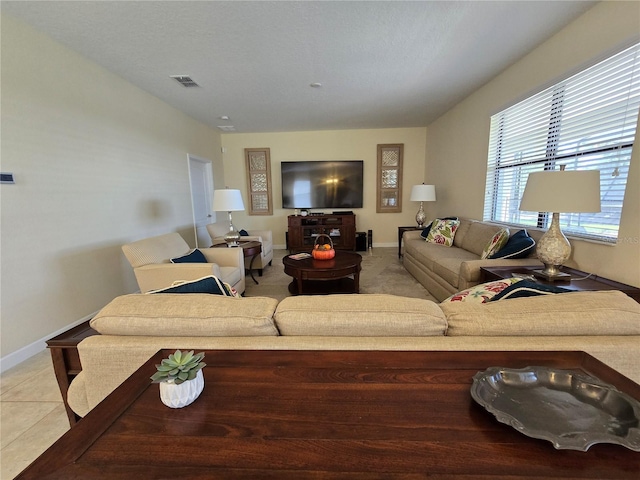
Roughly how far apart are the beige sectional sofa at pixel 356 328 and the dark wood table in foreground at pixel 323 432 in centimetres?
11

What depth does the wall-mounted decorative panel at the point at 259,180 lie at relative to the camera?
5820 millimetres

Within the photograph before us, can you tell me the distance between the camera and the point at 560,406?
63cm

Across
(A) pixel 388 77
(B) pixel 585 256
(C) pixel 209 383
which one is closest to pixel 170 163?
(A) pixel 388 77

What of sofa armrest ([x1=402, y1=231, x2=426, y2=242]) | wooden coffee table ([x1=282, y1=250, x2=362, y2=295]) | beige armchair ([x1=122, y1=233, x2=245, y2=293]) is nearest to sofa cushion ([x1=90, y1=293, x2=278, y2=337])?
beige armchair ([x1=122, y1=233, x2=245, y2=293])

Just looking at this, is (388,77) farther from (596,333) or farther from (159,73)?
(596,333)

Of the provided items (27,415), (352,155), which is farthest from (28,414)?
(352,155)

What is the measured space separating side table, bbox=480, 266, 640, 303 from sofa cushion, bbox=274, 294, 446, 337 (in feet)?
3.57

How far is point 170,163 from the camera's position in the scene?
13.1 feet

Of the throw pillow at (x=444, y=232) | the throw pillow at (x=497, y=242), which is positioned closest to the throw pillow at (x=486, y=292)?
the throw pillow at (x=497, y=242)

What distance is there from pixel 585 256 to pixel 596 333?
1819 millimetres

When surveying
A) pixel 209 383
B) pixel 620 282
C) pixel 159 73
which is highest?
pixel 159 73

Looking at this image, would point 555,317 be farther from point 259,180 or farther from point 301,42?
point 259,180

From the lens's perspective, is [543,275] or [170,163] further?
[170,163]

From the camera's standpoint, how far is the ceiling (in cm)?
205
